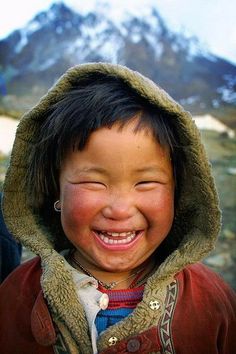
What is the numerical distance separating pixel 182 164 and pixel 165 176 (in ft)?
0.38

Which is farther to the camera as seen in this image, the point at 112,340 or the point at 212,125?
the point at 212,125

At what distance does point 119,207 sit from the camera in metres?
1.45

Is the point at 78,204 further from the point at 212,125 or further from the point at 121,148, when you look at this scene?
the point at 212,125

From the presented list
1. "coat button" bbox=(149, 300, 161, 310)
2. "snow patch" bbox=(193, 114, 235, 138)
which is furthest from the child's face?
"snow patch" bbox=(193, 114, 235, 138)

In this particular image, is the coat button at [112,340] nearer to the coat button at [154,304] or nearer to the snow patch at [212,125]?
the coat button at [154,304]

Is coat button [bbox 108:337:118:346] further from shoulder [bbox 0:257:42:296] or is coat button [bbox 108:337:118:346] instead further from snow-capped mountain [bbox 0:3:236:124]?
snow-capped mountain [bbox 0:3:236:124]

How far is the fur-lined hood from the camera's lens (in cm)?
151

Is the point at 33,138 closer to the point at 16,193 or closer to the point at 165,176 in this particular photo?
the point at 16,193

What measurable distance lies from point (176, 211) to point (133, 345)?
497 mm

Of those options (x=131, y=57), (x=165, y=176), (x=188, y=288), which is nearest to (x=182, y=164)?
(x=165, y=176)

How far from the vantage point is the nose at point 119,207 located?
1447 millimetres

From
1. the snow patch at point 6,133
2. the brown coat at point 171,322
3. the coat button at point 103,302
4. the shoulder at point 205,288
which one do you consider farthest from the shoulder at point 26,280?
the snow patch at point 6,133

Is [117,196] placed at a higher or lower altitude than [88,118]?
lower

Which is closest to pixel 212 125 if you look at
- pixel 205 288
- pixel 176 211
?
pixel 176 211
